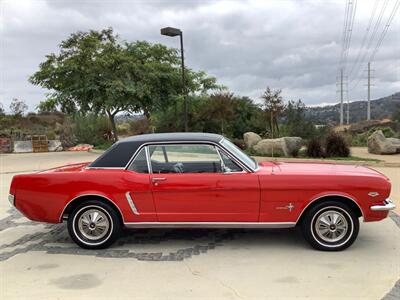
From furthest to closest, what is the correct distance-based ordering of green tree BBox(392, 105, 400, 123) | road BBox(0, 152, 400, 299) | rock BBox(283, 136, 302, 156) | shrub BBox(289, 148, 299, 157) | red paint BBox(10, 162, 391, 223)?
green tree BBox(392, 105, 400, 123) < rock BBox(283, 136, 302, 156) < shrub BBox(289, 148, 299, 157) < red paint BBox(10, 162, 391, 223) < road BBox(0, 152, 400, 299)

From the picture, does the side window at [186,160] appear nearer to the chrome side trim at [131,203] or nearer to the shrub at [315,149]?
the chrome side trim at [131,203]

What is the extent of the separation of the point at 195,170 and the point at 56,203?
1852mm

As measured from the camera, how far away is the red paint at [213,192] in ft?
17.5

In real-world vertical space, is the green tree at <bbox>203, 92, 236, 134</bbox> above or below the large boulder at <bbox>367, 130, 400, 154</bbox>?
above

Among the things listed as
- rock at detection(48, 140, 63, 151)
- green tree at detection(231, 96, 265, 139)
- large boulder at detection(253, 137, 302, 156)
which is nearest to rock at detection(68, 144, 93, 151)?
rock at detection(48, 140, 63, 151)

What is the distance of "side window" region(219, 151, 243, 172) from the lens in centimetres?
553

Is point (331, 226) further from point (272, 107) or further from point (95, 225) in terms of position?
point (272, 107)

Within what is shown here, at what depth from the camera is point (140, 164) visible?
18.7 ft

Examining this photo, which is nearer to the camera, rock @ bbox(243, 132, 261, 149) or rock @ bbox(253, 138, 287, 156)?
rock @ bbox(253, 138, 287, 156)

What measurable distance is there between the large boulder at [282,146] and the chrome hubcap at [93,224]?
1218 centimetres

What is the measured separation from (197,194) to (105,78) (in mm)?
19324

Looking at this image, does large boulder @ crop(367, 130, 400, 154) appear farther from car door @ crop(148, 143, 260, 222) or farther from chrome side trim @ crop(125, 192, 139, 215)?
chrome side trim @ crop(125, 192, 139, 215)

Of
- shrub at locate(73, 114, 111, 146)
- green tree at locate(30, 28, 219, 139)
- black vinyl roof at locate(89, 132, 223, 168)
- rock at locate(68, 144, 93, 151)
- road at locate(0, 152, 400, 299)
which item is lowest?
road at locate(0, 152, 400, 299)

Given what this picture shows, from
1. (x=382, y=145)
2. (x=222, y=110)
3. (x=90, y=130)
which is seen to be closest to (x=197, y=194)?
(x=382, y=145)
